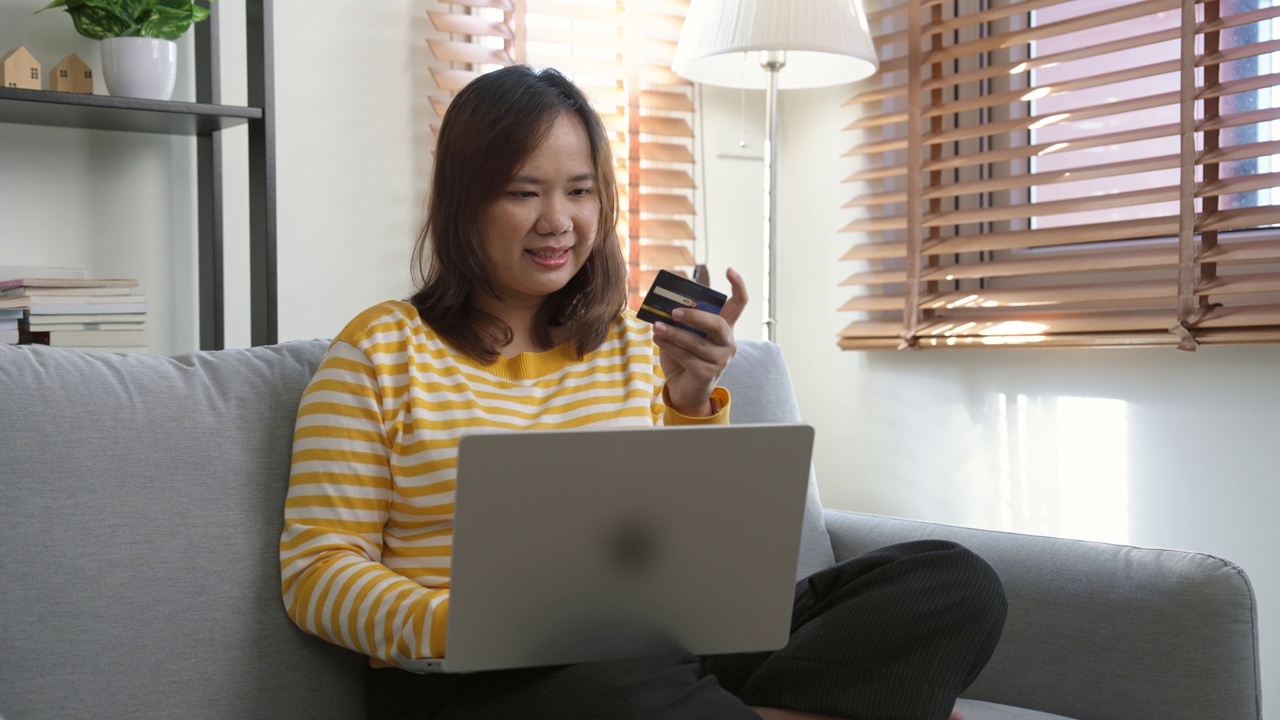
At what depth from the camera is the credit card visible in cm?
128

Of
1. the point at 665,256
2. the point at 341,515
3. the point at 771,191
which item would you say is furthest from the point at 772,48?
the point at 341,515

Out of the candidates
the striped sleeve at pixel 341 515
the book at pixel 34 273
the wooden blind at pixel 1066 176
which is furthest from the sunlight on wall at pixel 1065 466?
the book at pixel 34 273

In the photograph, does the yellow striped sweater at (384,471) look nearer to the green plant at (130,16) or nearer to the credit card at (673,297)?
the credit card at (673,297)

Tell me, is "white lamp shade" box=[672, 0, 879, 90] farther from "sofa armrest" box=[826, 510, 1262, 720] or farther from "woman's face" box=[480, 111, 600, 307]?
"sofa armrest" box=[826, 510, 1262, 720]

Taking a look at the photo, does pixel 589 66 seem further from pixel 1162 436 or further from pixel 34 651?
pixel 34 651

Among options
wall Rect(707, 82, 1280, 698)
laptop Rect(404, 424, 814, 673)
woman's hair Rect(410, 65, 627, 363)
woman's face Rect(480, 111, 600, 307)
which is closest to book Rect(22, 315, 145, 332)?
woman's hair Rect(410, 65, 627, 363)

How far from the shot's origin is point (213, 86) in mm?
2049

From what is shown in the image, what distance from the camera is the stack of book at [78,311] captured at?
1.85 metres

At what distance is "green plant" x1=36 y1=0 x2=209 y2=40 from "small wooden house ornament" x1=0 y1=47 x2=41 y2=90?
10 cm

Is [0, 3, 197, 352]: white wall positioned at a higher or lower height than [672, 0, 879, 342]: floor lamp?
lower

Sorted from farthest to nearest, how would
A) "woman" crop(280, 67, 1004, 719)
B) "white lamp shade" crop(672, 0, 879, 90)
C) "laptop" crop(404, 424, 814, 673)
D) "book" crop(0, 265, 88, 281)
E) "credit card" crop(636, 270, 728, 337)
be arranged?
"white lamp shade" crop(672, 0, 879, 90)
"book" crop(0, 265, 88, 281)
"credit card" crop(636, 270, 728, 337)
"woman" crop(280, 67, 1004, 719)
"laptop" crop(404, 424, 814, 673)

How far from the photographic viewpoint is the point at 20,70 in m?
1.85

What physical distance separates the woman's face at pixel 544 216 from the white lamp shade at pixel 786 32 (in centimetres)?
86

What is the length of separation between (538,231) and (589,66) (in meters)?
1.33
